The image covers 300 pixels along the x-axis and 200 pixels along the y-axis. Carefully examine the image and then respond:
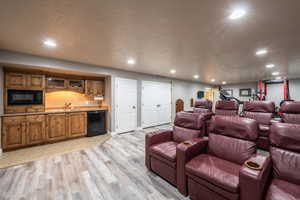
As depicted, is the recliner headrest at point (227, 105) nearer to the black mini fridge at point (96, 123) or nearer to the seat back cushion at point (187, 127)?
the seat back cushion at point (187, 127)

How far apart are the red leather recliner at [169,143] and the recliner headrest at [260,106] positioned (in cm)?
241

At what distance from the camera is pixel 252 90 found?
8.32 metres

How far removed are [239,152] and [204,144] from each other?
1.53ft

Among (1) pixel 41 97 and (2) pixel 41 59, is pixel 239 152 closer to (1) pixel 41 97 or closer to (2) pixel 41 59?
(2) pixel 41 59

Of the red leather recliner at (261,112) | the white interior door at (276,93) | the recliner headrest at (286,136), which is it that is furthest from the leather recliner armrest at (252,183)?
the white interior door at (276,93)

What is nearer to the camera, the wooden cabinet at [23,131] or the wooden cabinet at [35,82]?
the wooden cabinet at [23,131]

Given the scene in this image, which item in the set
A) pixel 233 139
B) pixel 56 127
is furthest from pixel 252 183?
pixel 56 127

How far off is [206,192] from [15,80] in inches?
191

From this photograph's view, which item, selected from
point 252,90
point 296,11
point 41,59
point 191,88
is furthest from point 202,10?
point 252,90

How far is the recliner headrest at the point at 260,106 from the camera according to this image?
3309mm

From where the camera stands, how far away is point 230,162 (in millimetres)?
1679

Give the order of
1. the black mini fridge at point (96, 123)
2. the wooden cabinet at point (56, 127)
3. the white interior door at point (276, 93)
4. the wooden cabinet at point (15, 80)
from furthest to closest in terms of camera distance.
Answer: the white interior door at point (276, 93), the black mini fridge at point (96, 123), the wooden cabinet at point (56, 127), the wooden cabinet at point (15, 80)

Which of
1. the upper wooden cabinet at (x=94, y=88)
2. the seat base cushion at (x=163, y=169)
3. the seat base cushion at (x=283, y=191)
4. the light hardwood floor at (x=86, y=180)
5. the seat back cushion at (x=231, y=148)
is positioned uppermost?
the upper wooden cabinet at (x=94, y=88)

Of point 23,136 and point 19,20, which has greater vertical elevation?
point 19,20
